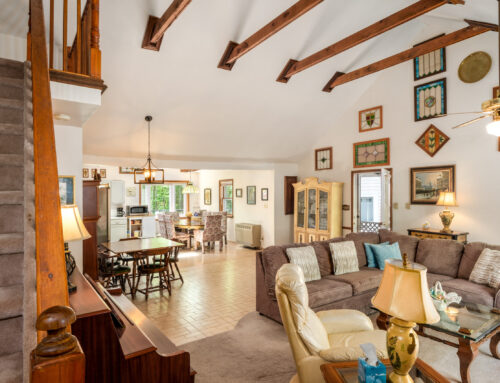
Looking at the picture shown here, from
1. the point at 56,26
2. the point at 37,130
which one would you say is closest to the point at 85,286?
the point at 37,130

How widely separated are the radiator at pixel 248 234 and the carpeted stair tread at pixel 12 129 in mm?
6601

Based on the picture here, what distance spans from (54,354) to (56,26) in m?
4.15

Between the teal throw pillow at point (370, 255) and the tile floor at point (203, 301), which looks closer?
the tile floor at point (203, 301)

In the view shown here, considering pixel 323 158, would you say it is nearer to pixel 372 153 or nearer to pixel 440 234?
pixel 372 153

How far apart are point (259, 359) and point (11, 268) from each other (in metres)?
2.10

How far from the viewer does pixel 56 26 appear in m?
3.64

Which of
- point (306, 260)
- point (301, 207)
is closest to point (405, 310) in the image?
point (306, 260)

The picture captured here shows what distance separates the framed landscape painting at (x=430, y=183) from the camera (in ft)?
17.0

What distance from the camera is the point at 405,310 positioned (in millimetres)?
1480

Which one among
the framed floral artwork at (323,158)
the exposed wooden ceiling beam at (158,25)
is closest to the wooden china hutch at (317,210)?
the framed floral artwork at (323,158)

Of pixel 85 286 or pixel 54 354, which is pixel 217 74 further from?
pixel 54 354

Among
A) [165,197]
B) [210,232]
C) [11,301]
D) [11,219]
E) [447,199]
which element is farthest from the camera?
[165,197]

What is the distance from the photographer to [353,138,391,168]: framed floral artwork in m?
6.05

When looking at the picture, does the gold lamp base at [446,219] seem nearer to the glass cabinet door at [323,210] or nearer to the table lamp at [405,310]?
the glass cabinet door at [323,210]
